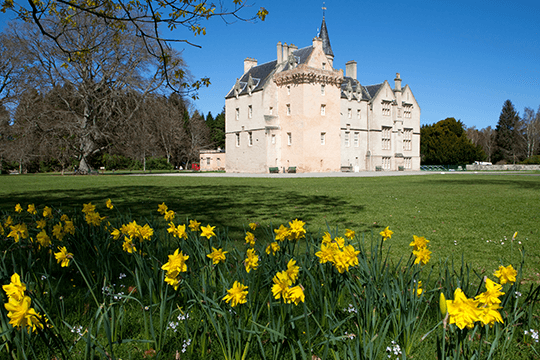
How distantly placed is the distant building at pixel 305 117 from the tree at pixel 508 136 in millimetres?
43543

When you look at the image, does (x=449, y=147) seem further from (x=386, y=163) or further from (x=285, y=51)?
(x=285, y=51)

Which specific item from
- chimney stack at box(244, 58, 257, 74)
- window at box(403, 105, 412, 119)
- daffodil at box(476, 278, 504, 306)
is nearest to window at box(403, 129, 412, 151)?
window at box(403, 105, 412, 119)

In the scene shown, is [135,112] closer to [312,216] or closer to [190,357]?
[312,216]

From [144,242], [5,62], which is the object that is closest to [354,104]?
[5,62]

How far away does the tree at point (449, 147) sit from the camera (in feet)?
236

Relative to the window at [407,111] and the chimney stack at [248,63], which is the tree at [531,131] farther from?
the chimney stack at [248,63]

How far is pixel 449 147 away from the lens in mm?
72125

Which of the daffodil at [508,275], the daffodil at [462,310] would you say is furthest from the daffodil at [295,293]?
the daffodil at [508,275]

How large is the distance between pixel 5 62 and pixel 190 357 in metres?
41.0

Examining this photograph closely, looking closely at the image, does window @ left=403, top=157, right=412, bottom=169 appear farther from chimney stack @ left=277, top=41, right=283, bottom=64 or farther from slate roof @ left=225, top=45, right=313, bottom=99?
chimney stack @ left=277, top=41, right=283, bottom=64

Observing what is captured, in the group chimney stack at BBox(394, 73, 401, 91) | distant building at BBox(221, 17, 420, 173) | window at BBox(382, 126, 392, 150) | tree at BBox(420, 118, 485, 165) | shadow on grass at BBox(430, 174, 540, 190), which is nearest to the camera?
shadow on grass at BBox(430, 174, 540, 190)

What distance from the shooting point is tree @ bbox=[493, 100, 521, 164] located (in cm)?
8494

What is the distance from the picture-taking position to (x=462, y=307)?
1.54m

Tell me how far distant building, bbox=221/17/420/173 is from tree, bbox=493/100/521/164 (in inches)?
1714
